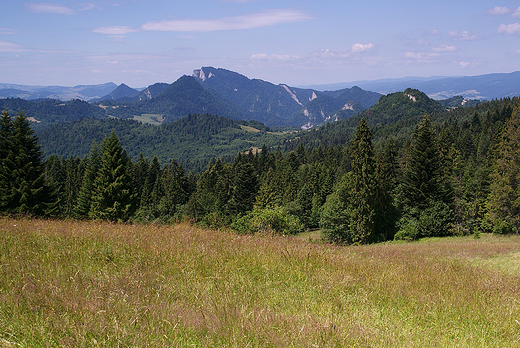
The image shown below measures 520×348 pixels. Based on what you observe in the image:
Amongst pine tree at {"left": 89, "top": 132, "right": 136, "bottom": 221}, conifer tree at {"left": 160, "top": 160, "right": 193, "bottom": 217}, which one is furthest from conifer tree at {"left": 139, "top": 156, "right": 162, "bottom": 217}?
pine tree at {"left": 89, "top": 132, "right": 136, "bottom": 221}

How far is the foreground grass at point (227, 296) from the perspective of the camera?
2959 mm

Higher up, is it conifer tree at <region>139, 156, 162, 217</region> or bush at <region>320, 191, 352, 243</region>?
bush at <region>320, 191, 352, 243</region>

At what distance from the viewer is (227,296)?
3.92 meters

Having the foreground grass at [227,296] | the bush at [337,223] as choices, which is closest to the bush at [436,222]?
the bush at [337,223]

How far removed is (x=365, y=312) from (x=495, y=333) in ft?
4.97

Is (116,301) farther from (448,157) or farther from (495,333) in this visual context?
(448,157)

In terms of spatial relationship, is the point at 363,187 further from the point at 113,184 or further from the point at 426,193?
the point at 113,184

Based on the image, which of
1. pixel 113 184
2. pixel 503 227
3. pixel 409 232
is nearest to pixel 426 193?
pixel 409 232

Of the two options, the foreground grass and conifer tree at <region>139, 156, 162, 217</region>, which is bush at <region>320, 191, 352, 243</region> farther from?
conifer tree at <region>139, 156, 162, 217</region>

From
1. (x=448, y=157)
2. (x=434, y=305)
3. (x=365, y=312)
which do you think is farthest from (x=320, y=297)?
(x=448, y=157)

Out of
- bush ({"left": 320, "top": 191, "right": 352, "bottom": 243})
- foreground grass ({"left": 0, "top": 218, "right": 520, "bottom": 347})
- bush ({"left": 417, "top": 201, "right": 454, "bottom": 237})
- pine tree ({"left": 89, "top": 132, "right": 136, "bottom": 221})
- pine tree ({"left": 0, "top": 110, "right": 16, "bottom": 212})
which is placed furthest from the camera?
bush ({"left": 417, "top": 201, "right": 454, "bottom": 237})

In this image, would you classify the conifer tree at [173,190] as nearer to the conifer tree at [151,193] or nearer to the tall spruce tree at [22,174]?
the conifer tree at [151,193]

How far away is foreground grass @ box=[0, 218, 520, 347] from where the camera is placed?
2959mm

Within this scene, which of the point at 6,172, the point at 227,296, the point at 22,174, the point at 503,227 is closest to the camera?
the point at 227,296
